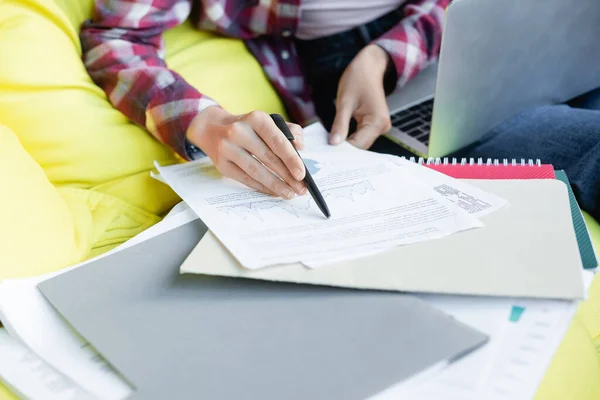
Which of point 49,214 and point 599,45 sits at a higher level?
point 599,45

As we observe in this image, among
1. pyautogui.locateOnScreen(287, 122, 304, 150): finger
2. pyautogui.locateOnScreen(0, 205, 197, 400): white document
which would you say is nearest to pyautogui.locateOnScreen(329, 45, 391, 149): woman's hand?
pyautogui.locateOnScreen(287, 122, 304, 150): finger

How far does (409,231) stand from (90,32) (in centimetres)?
59

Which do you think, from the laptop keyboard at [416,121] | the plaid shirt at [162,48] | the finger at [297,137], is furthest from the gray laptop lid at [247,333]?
the laptop keyboard at [416,121]

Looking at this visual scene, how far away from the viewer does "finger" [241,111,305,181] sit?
2.03 feet

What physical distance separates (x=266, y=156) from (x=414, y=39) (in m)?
0.45

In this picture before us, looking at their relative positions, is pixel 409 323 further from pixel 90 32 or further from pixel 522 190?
pixel 90 32

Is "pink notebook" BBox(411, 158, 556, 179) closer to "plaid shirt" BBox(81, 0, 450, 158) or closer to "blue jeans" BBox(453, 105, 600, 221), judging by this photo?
"blue jeans" BBox(453, 105, 600, 221)

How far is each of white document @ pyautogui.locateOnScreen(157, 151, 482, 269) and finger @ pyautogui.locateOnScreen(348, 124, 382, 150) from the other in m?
0.14

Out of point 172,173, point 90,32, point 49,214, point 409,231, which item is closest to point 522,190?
point 409,231

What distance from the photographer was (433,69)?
1.09 meters

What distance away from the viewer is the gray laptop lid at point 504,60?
749 mm

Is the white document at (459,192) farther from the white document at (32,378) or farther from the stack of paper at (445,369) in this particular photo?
the white document at (32,378)

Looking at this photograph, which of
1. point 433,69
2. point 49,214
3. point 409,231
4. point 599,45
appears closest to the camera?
point 409,231

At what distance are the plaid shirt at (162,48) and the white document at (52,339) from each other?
0.34 metres
